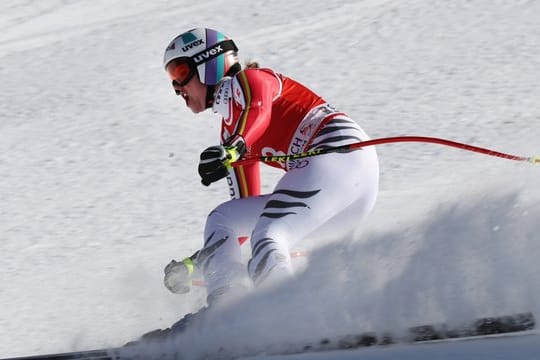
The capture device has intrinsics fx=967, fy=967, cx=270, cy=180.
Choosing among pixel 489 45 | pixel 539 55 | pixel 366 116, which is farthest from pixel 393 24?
pixel 366 116

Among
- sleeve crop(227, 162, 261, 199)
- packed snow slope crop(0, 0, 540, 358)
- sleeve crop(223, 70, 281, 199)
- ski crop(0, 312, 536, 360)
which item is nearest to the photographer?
ski crop(0, 312, 536, 360)

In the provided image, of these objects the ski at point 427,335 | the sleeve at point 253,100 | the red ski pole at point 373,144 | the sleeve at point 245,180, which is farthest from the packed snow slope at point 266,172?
the sleeve at point 253,100

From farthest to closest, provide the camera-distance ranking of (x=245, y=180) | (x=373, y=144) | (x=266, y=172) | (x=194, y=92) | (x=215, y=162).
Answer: (x=266, y=172) → (x=245, y=180) → (x=194, y=92) → (x=373, y=144) → (x=215, y=162)

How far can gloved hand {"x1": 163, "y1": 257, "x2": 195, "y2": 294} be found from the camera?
429 centimetres

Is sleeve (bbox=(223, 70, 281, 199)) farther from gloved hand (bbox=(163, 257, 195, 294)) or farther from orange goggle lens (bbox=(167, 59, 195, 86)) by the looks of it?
gloved hand (bbox=(163, 257, 195, 294))

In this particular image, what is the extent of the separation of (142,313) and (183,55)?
1265 mm

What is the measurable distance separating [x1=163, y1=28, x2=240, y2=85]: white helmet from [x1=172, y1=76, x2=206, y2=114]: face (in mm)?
34

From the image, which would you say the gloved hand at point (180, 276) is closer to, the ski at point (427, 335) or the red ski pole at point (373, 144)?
the red ski pole at point (373, 144)

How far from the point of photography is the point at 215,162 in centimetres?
384

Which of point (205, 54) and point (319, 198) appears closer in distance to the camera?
point (319, 198)

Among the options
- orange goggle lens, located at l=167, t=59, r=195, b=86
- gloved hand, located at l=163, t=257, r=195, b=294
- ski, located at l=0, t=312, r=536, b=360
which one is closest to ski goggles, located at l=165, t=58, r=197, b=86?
orange goggle lens, located at l=167, t=59, r=195, b=86

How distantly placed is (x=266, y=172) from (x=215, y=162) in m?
3.54

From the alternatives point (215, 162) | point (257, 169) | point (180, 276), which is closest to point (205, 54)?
point (257, 169)

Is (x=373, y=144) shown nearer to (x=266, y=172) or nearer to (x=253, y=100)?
(x=253, y=100)
